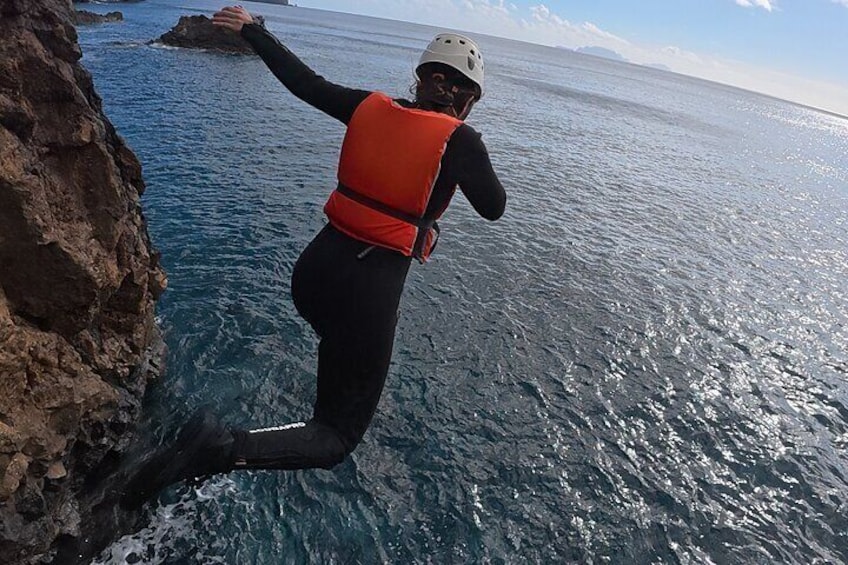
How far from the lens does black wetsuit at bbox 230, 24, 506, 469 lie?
4.54 meters

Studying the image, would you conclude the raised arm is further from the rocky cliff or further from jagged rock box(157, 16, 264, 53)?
jagged rock box(157, 16, 264, 53)

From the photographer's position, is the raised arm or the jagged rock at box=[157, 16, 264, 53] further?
the jagged rock at box=[157, 16, 264, 53]

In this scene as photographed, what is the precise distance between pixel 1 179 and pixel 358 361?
3419 mm

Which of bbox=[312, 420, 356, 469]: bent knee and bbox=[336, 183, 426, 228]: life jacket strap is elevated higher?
bbox=[336, 183, 426, 228]: life jacket strap

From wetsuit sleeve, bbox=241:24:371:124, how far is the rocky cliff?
87.5 inches

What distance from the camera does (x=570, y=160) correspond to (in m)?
31.4

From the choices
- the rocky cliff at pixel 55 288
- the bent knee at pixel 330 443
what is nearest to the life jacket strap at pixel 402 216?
the bent knee at pixel 330 443

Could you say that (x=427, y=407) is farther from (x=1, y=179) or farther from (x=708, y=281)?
(x=708, y=281)

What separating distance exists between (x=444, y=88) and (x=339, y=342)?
8.16 feet

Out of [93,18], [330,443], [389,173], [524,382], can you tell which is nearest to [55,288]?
[330,443]

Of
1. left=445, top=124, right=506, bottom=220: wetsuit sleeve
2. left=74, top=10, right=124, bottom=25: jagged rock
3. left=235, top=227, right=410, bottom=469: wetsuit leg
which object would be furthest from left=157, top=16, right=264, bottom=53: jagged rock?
left=445, top=124, right=506, bottom=220: wetsuit sleeve

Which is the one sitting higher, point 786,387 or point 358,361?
point 358,361

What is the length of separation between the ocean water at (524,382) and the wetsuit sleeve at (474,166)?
4.62 m

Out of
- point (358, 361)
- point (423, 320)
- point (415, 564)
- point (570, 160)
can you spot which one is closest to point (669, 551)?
point (415, 564)
